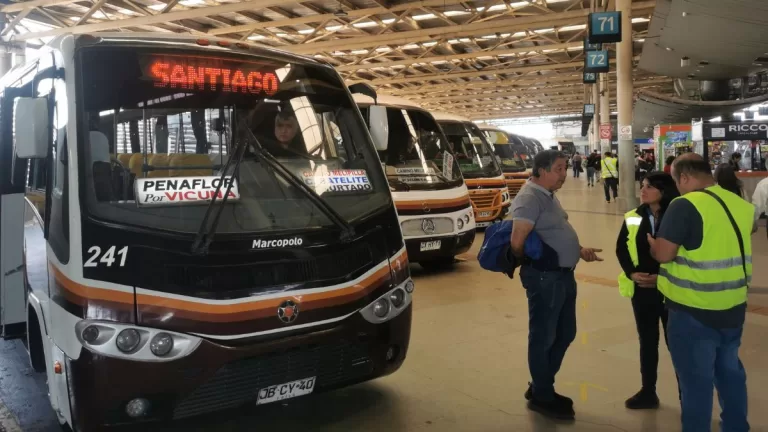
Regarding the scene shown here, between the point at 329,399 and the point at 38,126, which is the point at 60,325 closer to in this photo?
the point at 38,126

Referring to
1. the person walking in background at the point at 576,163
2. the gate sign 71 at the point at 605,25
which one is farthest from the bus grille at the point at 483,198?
the person walking in background at the point at 576,163

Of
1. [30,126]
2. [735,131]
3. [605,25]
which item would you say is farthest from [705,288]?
Answer: [735,131]

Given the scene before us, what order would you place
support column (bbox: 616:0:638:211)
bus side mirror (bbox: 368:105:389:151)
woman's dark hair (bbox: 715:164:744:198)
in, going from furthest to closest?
support column (bbox: 616:0:638:211)
woman's dark hair (bbox: 715:164:744:198)
bus side mirror (bbox: 368:105:389:151)

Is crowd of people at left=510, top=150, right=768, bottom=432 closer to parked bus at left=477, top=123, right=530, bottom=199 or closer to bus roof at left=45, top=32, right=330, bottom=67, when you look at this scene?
bus roof at left=45, top=32, right=330, bottom=67

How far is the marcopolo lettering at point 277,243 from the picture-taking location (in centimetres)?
388

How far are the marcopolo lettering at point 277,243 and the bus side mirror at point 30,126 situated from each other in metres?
1.32

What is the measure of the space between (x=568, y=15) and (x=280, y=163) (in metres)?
18.8

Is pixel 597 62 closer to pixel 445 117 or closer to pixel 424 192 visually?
pixel 445 117

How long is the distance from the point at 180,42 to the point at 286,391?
2.25 meters

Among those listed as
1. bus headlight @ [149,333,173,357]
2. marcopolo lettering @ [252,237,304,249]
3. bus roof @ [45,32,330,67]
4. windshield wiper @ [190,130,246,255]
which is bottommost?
bus headlight @ [149,333,173,357]

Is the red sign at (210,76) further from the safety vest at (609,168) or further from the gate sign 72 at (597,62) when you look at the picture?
the safety vest at (609,168)

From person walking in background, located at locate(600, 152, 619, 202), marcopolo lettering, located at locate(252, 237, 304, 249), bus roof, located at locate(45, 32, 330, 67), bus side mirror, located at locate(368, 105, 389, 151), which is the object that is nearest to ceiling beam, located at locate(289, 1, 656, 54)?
person walking in background, located at locate(600, 152, 619, 202)

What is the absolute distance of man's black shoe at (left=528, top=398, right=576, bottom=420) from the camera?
4.45 m

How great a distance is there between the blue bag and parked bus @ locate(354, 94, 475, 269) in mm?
4800
